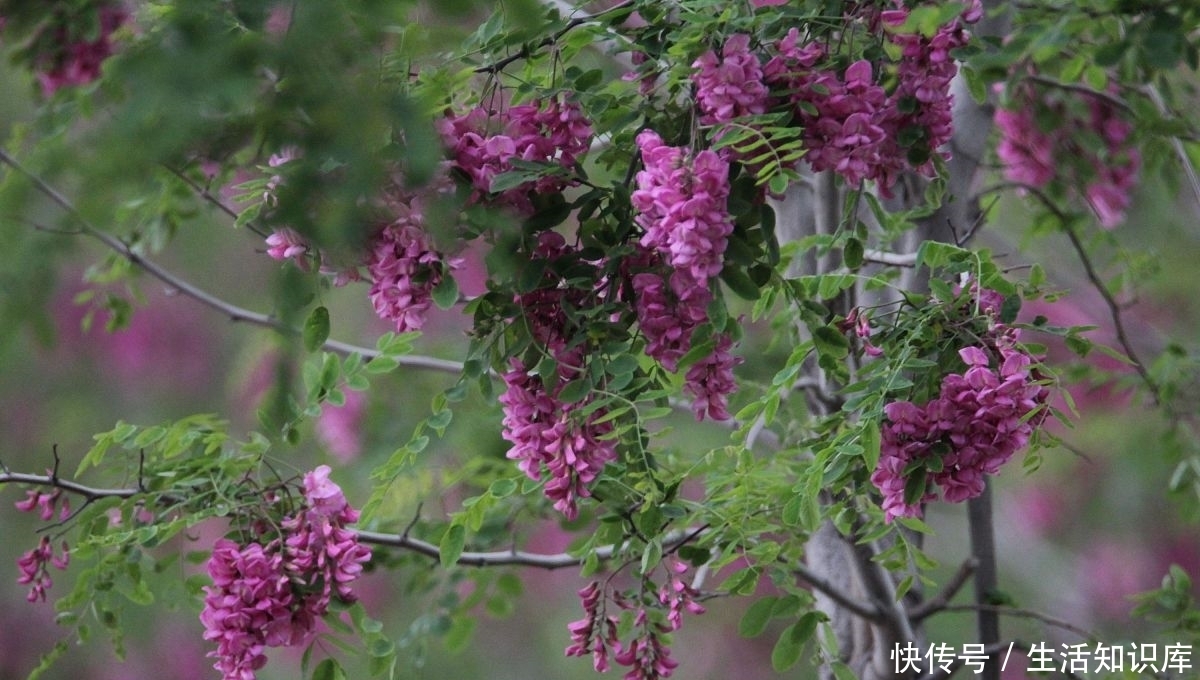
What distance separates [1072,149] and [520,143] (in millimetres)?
1329

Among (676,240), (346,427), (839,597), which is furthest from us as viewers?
(346,427)

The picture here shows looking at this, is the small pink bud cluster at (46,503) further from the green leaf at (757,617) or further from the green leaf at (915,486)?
the green leaf at (915,486)

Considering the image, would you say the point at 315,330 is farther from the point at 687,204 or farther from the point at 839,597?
the point at 839,597

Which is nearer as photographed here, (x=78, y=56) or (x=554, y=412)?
(x=554, y=412)

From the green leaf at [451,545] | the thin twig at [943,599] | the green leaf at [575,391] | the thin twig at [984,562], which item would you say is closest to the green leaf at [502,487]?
the green leaf at [451,545]

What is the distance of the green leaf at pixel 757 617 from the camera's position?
4.52 ft

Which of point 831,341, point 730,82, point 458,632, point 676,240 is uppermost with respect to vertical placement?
point 730,82

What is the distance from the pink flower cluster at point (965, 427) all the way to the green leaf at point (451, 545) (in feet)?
1.49

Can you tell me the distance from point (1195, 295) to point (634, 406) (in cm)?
324

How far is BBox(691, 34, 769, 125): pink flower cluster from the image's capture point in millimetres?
1076

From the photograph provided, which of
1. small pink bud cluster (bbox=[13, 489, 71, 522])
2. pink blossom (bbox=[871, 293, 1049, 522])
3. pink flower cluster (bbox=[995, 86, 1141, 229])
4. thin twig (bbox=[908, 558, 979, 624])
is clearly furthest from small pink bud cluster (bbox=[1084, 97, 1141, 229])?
small pink bud cluster (bbox=[13, 489, 71, 522])

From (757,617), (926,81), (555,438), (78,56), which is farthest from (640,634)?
(78,56)

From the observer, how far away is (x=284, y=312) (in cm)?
96

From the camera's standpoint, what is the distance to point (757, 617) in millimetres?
1385
